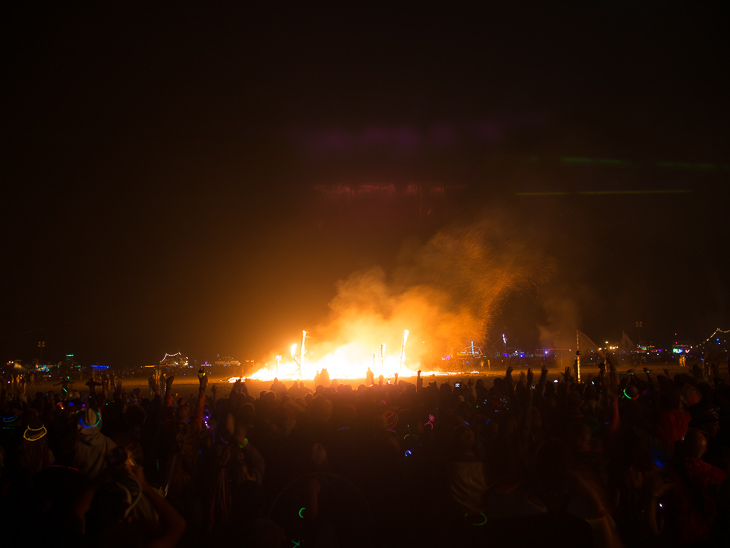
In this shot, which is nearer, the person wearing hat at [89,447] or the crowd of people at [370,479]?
the crowd of people at [370,479]

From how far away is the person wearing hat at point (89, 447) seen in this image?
5.75 m

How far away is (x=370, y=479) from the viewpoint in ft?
20.4

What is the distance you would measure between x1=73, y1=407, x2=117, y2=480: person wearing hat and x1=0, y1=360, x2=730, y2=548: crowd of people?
0.02 m

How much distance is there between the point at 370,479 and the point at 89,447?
323cm

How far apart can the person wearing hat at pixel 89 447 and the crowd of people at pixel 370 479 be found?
2 cm

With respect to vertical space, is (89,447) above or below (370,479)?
above

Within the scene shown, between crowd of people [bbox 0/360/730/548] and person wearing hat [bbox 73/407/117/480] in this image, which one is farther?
person wearing hat [bbox 73/407/117/480]

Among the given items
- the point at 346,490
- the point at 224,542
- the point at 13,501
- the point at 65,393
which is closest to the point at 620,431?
the point at 346,490

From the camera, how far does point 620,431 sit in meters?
6.52

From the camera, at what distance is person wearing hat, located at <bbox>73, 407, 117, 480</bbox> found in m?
5.75

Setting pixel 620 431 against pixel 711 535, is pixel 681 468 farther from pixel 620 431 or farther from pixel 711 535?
pixel 620 431

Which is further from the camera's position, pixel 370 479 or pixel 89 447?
pixel 370 479

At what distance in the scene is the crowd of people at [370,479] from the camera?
361cm

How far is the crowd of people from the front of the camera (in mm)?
3609
